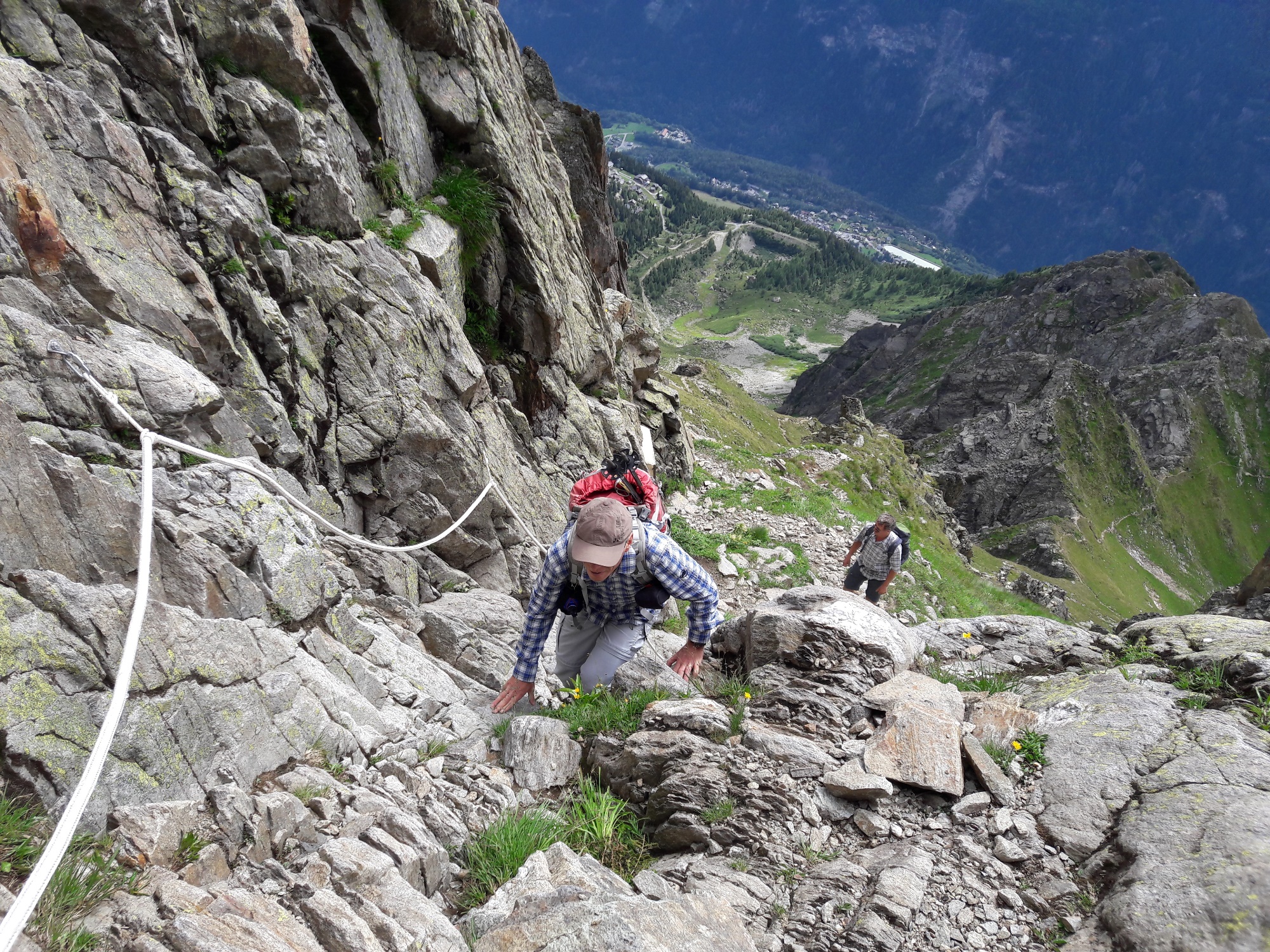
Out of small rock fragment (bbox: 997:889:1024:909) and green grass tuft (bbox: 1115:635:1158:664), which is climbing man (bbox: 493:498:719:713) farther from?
green grass tuft (bbox: 1115:635:1158:664)

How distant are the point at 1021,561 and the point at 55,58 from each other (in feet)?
251

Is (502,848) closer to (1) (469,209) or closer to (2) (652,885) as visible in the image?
(2) (652,885)

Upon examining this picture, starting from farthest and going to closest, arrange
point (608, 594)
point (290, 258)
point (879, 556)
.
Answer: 1. point (879, 556)
2. point (290, 258)
3. point (608, 594)

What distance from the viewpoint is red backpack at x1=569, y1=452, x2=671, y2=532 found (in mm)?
7676

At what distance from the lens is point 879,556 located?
15.2 metres

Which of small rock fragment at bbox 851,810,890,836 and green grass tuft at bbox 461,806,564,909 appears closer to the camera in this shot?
green grass tuft at bbox 461,806,564,909

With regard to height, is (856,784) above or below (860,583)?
below

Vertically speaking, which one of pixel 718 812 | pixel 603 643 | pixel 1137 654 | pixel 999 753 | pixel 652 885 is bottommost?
pixel 652 885

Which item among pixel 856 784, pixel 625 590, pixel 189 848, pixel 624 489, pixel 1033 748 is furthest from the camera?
pixel 624 489

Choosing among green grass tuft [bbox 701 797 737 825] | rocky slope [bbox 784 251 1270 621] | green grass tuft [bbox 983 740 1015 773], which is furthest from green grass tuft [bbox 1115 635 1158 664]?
rocky slope [bbox 784 251 1270 621]

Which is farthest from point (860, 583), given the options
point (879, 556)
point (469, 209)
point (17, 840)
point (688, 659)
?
point (17, 840)

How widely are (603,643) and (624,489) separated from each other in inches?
75.1

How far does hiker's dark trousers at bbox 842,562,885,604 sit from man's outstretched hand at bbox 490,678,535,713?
33.9 feet

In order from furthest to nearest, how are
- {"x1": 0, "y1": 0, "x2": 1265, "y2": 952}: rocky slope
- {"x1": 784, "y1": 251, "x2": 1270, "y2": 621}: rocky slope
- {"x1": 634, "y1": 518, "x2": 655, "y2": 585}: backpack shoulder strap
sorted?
{"x1": 784, "y1": 251, "x2": 1270, "y2": 621}: rocky slope → {"x1": 634, "y1": 518, "x2": 655, "y2": 585}: backpack shoulder strap → {"x1": 0, "y1": 0, "x2": 1265, "y2": 952}: rocky slope
